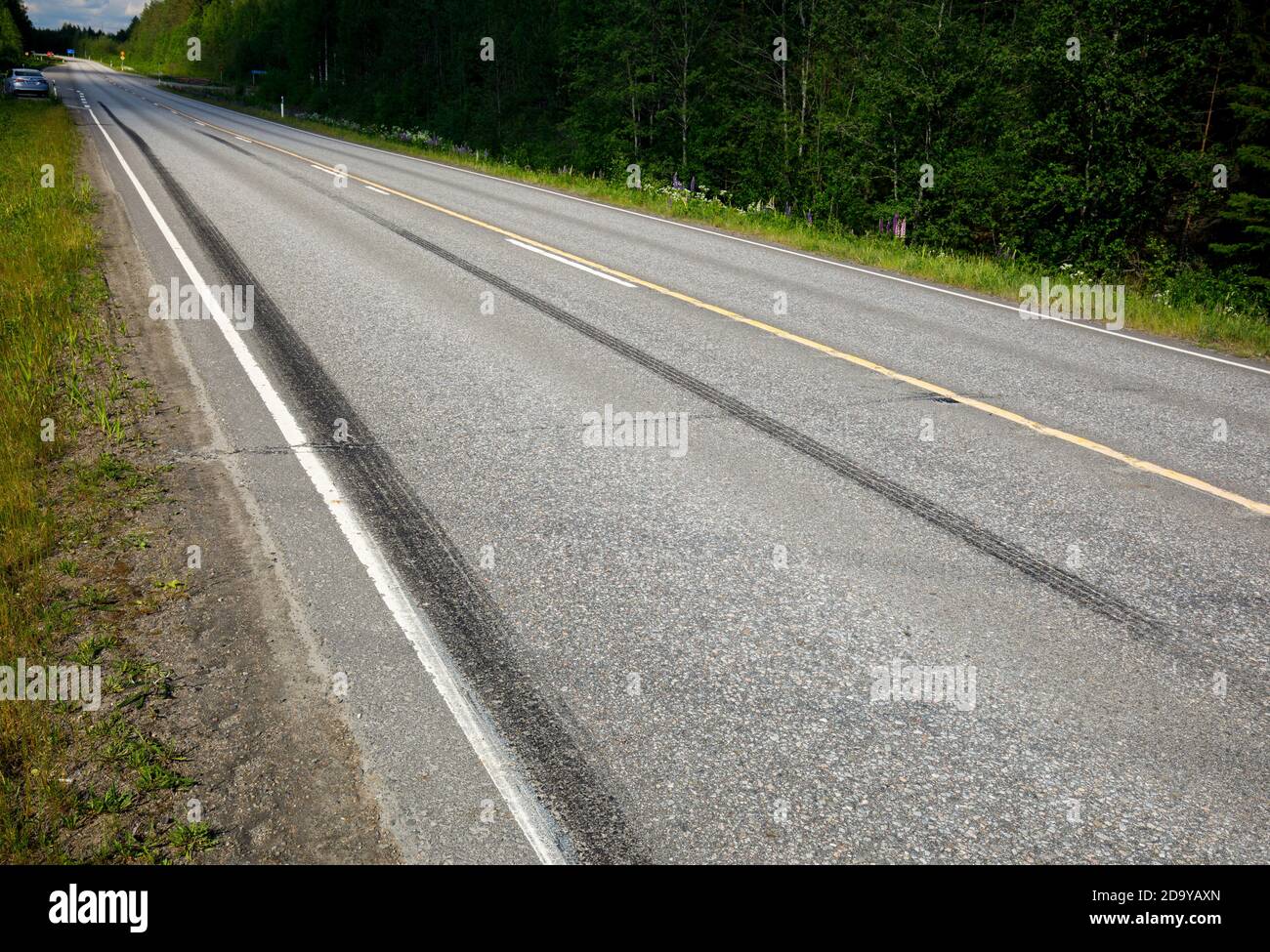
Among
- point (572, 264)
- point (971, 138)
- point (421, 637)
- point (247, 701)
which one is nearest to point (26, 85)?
point (572, 264)

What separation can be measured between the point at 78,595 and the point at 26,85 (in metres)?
54.9

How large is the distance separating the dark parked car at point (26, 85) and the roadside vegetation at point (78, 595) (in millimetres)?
47612

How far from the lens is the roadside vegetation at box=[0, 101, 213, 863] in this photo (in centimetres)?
296

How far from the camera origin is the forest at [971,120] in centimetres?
1553

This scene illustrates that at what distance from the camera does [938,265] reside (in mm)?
13992

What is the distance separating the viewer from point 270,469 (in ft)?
19.2

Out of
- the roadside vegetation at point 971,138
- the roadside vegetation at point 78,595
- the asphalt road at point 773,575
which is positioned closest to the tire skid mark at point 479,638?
the asphalt road at point 773,575

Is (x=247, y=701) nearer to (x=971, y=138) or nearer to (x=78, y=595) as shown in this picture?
(x=78, y=595)

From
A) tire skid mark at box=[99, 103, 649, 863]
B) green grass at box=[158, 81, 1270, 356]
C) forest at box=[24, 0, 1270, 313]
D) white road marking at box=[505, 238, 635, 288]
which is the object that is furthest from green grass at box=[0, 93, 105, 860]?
forest at box=[24, 0, 1270, 313]

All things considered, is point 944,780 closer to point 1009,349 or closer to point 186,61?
point 1009,349

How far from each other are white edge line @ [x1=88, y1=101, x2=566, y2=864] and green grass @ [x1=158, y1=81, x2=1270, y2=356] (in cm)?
931

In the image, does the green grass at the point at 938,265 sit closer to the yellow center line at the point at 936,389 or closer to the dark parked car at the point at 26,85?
the yellow center line at the point at 936,389
